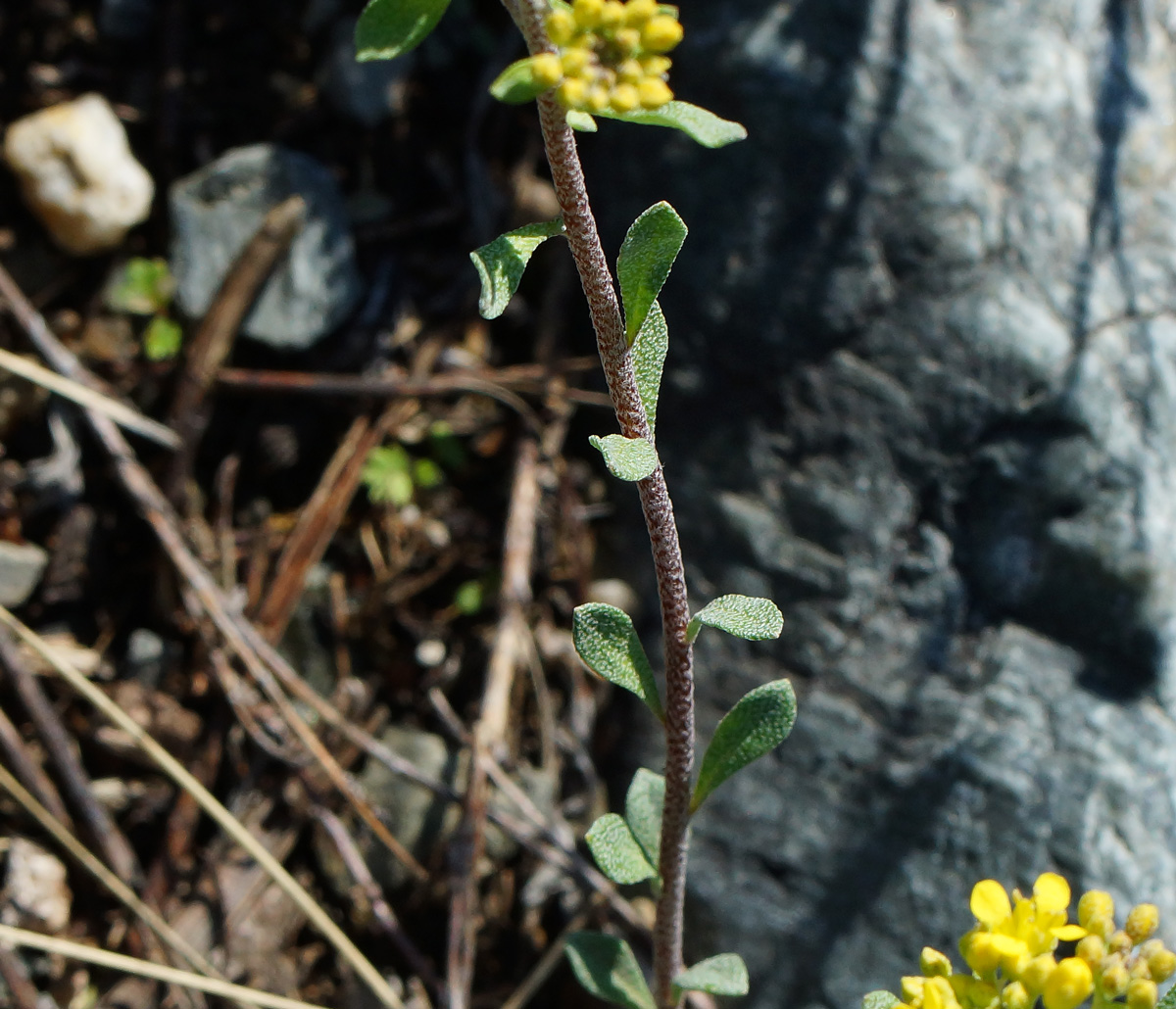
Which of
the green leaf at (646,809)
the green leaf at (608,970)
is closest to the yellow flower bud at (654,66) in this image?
the green leaf at (646,809)

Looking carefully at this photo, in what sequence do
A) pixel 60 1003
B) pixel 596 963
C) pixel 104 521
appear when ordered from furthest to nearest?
pixel 104 521 → pixel 60 1003 → pixel 596 963

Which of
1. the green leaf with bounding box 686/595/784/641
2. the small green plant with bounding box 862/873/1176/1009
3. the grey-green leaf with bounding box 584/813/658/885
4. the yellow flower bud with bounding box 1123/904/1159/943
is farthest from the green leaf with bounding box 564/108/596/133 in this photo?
the yellow flower bud with bounding box 1123/904/1159/943

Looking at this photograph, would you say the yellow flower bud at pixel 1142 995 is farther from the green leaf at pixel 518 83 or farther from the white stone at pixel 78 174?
the white stone at pixel 78 174

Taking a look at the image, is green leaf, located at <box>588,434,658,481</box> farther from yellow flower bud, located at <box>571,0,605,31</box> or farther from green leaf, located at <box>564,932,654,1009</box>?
green leaf, located at <box>564,932,654,1009</box>

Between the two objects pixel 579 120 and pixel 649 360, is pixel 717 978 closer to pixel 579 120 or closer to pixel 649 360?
pixel 649 360

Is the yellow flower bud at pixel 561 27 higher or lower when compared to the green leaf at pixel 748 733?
higher

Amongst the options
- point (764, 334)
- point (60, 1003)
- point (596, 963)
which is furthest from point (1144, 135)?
point (60, 1003)

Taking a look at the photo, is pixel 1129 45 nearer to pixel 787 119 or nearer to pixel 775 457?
pixel 787 119

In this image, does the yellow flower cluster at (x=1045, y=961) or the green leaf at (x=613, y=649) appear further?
the green leaf at (x=613, y=649)
